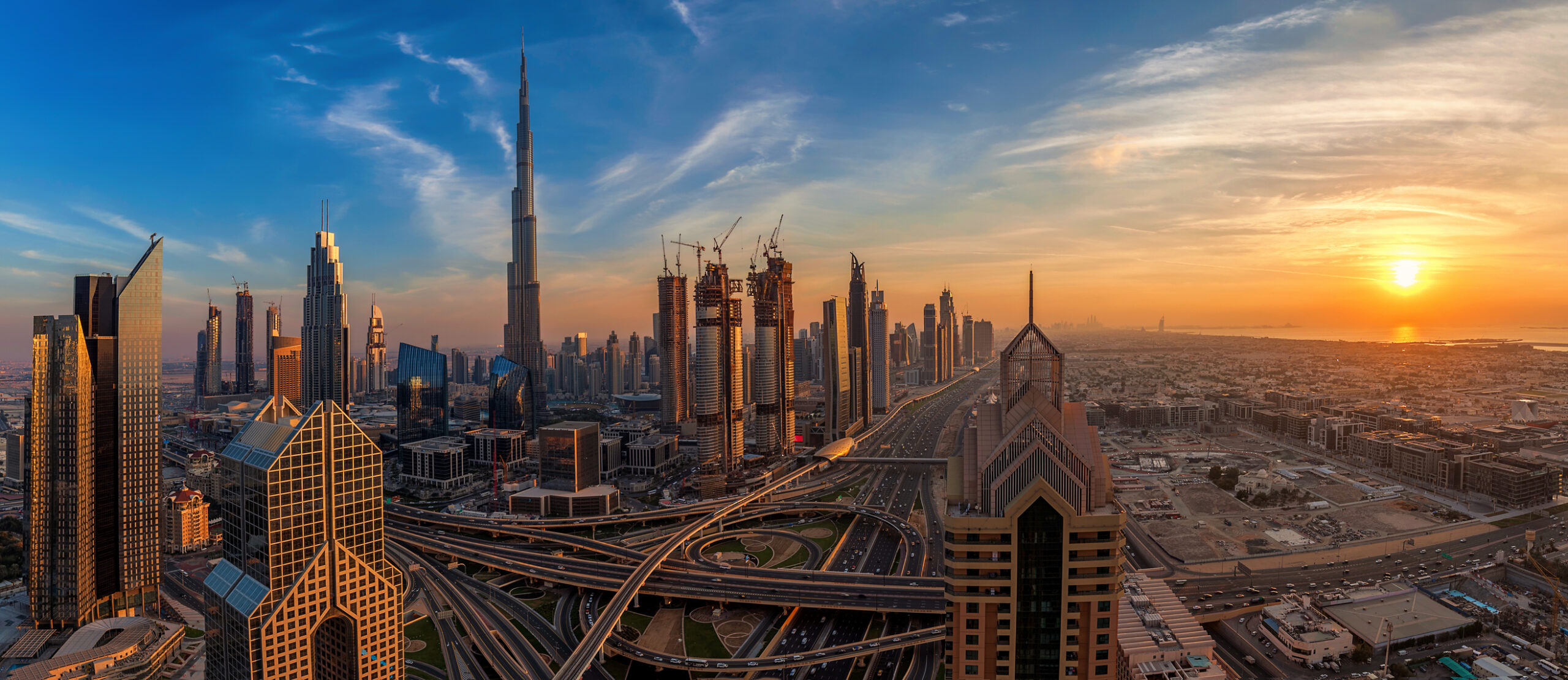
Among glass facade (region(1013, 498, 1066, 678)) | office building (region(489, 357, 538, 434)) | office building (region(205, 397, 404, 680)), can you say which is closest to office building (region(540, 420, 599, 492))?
office building (region(489, 357, 538, 434))

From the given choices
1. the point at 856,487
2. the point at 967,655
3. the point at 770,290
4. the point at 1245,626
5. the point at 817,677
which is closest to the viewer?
the point at 967,655

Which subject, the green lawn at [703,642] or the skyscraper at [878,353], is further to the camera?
the skyscraper at [878,353]

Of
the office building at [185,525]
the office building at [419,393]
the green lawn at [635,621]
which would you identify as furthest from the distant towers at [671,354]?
the green lawn at [635,621]

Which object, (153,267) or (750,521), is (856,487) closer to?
(750,521)

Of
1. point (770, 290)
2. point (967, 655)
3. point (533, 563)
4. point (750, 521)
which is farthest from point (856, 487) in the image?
point (967, 655)

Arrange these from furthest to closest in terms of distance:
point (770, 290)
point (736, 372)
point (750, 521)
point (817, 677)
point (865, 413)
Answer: point (865, 413) → point (770, 290) → point (736, 372) → point (750, 521) → point (817, 677)

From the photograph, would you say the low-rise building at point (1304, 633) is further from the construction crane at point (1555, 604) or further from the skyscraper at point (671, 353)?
the skyscraper at point (671, 353)
